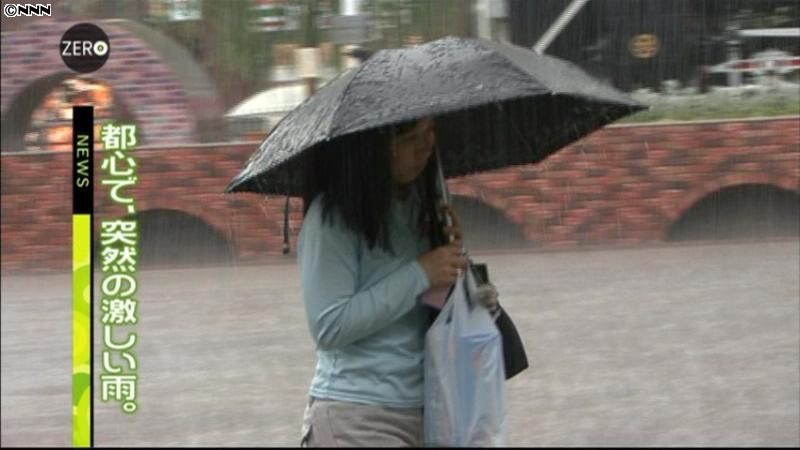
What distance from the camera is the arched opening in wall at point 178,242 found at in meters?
5.86

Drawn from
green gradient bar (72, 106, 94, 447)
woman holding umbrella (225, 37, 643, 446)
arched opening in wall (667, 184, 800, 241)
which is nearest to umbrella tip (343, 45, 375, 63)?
green gradient bar (72, 106, 94, 447)

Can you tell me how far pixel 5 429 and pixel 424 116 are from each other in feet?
11.6

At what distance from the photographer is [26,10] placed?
17.6 feet

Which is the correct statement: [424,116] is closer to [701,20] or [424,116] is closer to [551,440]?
[551,440]

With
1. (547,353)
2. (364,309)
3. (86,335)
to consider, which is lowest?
(547,353)

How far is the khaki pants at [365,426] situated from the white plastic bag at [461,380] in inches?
2.2

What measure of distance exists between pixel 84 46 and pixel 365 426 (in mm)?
3862

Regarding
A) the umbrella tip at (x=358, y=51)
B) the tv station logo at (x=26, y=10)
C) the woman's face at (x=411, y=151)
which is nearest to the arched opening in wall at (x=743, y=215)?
the umbrella tip at (x=358, y=51)

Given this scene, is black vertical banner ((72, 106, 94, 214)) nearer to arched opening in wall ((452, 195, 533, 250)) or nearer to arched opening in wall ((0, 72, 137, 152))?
arched opening in wall ((0, 72, 137, 152))

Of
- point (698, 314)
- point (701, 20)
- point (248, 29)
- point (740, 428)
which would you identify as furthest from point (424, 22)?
point (740, 428)

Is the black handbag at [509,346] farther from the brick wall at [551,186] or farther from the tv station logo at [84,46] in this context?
the tv station logo at [84,46]

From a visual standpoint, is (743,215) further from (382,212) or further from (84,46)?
(382,212)

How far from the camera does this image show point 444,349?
87.4 inches

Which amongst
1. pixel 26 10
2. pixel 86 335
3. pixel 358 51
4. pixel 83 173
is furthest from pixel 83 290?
pixel 358 51
